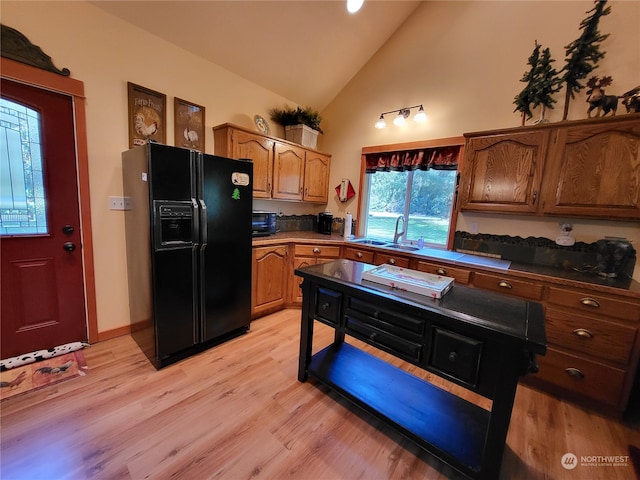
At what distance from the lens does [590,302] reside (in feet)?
5.70

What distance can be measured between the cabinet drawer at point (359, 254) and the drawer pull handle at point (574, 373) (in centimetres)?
170

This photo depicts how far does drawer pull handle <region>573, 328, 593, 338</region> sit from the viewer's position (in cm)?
176

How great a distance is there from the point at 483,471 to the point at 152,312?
220 cm

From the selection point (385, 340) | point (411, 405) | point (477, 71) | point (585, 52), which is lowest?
point (411, 405)

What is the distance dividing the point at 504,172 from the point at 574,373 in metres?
1.57

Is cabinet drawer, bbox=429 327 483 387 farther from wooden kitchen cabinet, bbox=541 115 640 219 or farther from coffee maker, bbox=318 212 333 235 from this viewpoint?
coffee maker, bbox=318 212 333 235

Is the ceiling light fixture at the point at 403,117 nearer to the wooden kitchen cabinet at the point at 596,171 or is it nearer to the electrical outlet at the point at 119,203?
the wooden kitchen cabinet at the point at 596,171

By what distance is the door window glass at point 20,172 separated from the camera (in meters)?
1.76

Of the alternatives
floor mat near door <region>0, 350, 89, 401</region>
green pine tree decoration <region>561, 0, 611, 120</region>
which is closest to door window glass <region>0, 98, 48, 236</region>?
floor mat near door <region>0, 350, 89, 401</region>

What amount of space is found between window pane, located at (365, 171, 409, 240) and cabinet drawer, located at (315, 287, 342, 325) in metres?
1.98

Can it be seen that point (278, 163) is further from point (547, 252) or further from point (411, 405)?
point (547, 252)

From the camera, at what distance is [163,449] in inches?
54.0

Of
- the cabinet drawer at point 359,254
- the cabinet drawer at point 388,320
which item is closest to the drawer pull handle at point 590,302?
the cabinet drawer at point 388,320

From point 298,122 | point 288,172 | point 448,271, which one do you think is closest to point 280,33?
point 298,122
